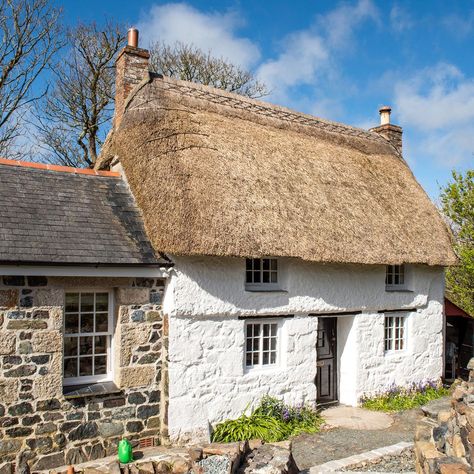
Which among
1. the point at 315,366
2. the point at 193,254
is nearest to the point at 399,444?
the point at 315,366

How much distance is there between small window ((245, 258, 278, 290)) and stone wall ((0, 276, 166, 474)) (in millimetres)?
1974

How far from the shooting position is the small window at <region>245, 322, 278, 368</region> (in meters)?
9.33

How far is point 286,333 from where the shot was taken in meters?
9.55

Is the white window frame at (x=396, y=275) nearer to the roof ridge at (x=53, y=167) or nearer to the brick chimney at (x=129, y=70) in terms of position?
the roof ridge at (x=53, y=167)

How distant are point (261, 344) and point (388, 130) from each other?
28.3ft

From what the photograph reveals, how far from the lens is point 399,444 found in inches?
326

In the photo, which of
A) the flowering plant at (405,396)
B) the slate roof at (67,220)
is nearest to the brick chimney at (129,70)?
the slate roof at (67,220)

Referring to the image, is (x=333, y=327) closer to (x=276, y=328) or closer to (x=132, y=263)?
(x=276, y=328)

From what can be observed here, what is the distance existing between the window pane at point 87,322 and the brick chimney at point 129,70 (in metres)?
4.32

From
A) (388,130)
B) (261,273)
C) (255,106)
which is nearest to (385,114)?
(388,130)

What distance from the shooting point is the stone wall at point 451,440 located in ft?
15.0

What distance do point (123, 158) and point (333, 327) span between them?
19.0 ft

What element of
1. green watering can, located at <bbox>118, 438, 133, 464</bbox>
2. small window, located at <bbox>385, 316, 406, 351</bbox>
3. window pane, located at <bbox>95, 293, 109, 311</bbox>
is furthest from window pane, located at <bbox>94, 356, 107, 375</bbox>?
small window, located at <bbox>385, 316, 406, 351</bbox>

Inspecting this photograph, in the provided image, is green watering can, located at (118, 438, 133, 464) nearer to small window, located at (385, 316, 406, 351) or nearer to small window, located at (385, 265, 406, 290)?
small window, located at (385, 316, 406, 351)
